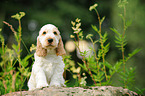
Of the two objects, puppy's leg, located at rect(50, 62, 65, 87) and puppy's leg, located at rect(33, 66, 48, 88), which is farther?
puppy's leg, located at rect(50, 62, 65, 87)

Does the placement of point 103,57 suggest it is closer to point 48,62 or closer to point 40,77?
point 48,62

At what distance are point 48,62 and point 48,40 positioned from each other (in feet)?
1.19

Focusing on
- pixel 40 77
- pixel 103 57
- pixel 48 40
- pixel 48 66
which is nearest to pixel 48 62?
pixel 48 66

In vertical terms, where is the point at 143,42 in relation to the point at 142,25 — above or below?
below

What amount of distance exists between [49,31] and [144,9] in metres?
2.47

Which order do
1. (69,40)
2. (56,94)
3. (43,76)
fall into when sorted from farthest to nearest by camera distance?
1. (69,40)
2. (43,76)
3. (56,94)

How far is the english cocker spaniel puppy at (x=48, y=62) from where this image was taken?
2391 millimetres

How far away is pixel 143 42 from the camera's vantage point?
404 cm

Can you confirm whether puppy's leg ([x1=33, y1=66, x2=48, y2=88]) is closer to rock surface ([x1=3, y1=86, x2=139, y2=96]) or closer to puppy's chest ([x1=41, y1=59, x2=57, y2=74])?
puppy's chest ([x1=41, y1=59, x2=57, y2=74])

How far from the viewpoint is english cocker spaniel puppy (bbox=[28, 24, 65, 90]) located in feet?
7.84

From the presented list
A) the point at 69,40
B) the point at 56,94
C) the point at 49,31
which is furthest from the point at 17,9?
the point at 56,94

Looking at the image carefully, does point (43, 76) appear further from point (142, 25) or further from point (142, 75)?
point (142, 25)

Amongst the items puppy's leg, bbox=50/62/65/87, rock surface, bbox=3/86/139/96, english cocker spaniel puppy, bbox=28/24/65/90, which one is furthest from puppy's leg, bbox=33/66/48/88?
rock surface, bbox=3/86/139/96

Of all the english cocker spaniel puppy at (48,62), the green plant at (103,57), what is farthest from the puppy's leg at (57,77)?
the green plant at (103,57)
